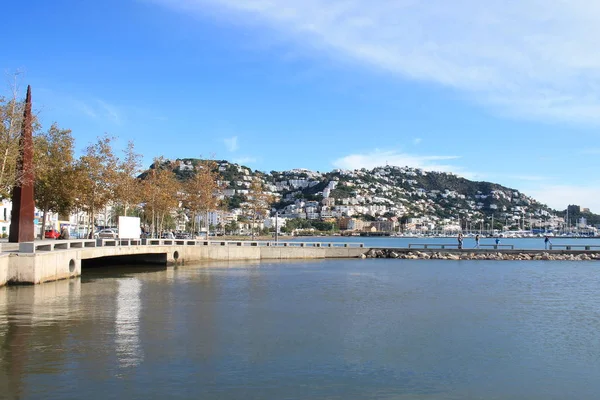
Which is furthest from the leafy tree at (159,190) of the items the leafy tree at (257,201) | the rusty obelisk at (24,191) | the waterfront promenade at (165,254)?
the rusty obelisk at (24,191)

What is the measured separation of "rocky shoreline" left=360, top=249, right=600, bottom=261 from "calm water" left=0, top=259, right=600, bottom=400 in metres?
28.3

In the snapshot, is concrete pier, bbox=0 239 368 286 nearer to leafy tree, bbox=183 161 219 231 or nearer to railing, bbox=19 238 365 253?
railing, bbox=19 238 365 253

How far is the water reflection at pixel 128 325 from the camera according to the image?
597 inches

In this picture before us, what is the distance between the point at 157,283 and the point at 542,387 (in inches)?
982

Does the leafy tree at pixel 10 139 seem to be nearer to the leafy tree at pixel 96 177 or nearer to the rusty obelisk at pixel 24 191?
the rusty obelisk at pixel 24 191

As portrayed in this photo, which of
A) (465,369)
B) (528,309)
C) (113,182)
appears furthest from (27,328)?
(113,182)

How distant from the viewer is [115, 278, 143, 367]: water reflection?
1516 cm

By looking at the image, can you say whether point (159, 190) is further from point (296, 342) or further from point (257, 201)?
point (296, 342)

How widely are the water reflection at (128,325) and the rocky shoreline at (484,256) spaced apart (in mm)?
36099

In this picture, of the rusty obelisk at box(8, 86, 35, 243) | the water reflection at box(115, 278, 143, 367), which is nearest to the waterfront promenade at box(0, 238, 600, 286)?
the rusty obelisk at box(8, 86, 35, 243)

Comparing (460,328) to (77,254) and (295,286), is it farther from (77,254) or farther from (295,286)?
(77,254)

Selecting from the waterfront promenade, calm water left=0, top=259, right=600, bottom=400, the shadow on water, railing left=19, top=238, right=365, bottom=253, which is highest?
railing left=19, top=238, right=365, bottom=253

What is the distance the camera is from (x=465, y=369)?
47.8ft

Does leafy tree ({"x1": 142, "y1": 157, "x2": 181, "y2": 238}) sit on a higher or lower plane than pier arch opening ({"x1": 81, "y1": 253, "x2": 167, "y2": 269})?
higher
